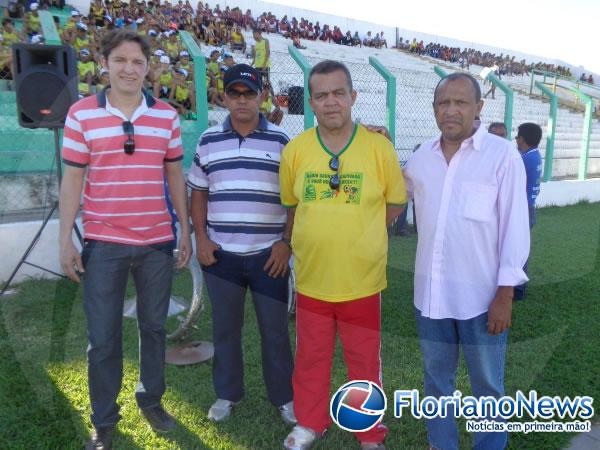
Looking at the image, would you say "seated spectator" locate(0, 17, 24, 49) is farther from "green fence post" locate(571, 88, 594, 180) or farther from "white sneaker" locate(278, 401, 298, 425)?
"green fence post" locate(571, 88, 594, 180)

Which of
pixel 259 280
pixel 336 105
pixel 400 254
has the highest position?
pixel 336 105

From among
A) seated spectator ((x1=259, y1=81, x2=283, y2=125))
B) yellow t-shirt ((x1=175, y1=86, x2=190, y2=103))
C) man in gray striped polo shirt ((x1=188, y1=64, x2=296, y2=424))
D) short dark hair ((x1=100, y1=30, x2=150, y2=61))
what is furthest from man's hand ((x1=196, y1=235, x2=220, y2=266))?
seated spectator ((x1=259, y1=81, x2=283, y2=125))

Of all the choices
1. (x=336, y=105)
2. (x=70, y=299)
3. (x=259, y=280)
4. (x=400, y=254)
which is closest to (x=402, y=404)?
(x=259, y=280)

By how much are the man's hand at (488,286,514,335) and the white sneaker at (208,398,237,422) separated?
61.0 inches

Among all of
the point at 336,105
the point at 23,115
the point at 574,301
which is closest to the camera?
the point at 336,105

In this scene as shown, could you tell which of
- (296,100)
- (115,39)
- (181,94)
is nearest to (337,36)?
(296,100)

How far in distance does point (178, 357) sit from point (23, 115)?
2.41 meters

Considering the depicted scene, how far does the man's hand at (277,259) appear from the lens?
2660mm

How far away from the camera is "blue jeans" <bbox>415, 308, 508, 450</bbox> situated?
2172 mm

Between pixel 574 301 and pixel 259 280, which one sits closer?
pixel 259 280

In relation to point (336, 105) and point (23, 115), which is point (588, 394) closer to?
point (336, 105)

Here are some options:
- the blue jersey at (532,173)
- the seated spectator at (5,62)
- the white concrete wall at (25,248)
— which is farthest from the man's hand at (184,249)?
the seated spectator at (5,62)

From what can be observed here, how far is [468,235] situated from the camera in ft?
6.91

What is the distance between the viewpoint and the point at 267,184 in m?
2.62
